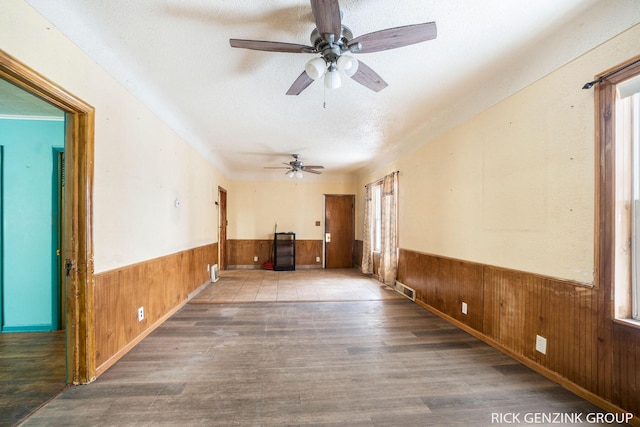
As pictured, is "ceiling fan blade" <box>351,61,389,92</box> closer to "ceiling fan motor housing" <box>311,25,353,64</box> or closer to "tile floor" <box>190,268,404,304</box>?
"ceiling fan motor housing" <box>311,25,353,64</box>

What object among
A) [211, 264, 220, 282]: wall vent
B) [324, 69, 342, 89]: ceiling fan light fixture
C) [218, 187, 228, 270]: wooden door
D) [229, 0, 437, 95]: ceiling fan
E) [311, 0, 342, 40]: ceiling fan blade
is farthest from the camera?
[218, 187, 228, 270]: wooden door

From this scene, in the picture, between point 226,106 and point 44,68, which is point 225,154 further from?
point 44,68

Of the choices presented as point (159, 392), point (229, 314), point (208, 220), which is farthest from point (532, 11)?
point (208, 220)

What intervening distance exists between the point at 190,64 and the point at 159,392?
2.59 metres

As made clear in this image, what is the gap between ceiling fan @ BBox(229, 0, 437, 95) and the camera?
1.45 metres

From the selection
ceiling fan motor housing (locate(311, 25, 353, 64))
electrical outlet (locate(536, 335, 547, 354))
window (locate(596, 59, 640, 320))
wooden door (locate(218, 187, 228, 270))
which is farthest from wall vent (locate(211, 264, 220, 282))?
window (locate(596, 59, 640, 320))

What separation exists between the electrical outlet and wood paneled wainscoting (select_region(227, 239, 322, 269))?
5.34m

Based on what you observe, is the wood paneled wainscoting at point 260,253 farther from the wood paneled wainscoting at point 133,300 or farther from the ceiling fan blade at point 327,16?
the ceiling fan blade at point 327,16

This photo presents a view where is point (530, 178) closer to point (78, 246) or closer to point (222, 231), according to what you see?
point (78, 246)

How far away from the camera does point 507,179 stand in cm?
235

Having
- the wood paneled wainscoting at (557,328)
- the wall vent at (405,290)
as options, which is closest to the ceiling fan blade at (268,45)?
the wood paneled wainscoting at (557,328)

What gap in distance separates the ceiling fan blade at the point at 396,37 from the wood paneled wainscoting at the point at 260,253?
580 cm

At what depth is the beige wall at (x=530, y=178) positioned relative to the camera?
174 centimetres

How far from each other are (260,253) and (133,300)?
14.8 ft
